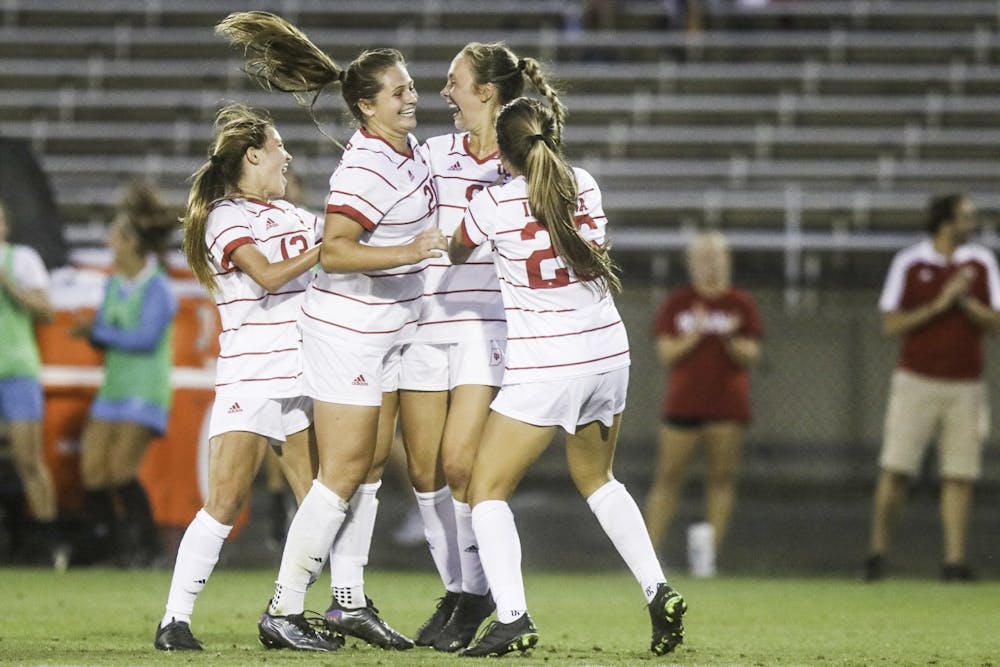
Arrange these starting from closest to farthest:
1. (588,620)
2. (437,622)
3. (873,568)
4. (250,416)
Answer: (250,416) → (437,622) → (588,620) → (873,568)

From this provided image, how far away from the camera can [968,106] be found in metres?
17.2

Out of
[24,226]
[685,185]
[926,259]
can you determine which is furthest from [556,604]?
[685,185]

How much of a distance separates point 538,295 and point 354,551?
1.25m

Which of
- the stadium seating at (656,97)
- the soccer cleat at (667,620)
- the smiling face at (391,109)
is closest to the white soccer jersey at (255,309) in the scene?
the smiling face at (391,109)

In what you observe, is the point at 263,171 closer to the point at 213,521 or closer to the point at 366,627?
the point at 213,521

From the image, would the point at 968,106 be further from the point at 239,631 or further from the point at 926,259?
the point at 239,631

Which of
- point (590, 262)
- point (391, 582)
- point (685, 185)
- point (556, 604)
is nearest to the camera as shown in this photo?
point (590, 262)

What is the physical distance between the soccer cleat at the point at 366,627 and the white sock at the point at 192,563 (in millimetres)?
490

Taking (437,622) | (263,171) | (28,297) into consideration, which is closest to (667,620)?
(437,622)

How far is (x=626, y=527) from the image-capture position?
18.7 feet

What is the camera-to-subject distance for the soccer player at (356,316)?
5.60m

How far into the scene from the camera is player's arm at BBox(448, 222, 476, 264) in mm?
5492

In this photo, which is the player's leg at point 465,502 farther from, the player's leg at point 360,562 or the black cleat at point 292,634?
the black cleat at point 292,634

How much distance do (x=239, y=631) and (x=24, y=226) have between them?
4.83 metres
